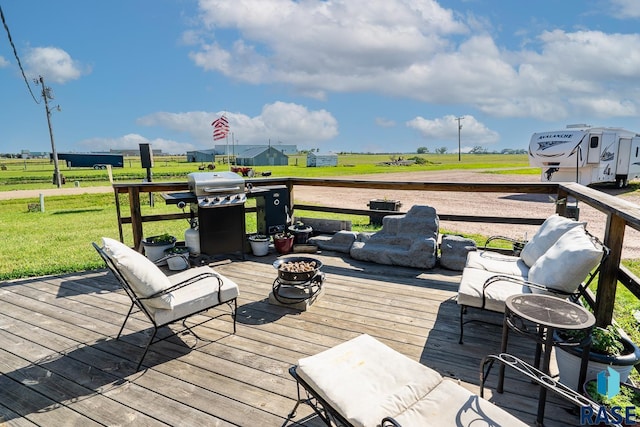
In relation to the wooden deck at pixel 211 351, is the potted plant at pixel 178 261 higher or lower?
higher

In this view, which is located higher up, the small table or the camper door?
the camper door

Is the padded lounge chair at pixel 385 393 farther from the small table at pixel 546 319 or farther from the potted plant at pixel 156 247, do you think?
the potted plant at pixel 156 247

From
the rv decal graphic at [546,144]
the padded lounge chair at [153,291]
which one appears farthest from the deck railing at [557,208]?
the rv decal graphic at [546,144]

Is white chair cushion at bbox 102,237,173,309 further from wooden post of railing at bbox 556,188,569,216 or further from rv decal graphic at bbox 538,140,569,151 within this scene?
rv decal graphic at bbox 538,140,569,151

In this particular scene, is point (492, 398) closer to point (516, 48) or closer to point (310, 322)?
point (310, 322)

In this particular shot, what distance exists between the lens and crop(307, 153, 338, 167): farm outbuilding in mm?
48812

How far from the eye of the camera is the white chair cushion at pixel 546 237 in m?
2.86

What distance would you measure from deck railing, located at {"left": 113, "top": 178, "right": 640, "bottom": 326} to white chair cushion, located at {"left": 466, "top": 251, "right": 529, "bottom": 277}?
0.60 meters

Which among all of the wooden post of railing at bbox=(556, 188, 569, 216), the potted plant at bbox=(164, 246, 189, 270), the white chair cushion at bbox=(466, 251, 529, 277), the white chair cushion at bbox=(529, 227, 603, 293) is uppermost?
the wooden post of railing at bbox=(556, 188, 569, 216)

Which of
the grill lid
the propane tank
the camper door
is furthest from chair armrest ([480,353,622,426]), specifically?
the camper door

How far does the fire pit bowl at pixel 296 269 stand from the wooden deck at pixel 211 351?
0.33 meters

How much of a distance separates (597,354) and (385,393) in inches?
50.2

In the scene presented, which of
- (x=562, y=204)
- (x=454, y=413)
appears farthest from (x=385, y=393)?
(x=562, y=204)

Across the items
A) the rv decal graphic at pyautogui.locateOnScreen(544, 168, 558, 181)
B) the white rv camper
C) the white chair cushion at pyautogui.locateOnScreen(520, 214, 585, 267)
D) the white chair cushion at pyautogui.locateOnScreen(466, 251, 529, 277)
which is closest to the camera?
the white chair cushion at pyautogui.locateOnScreen(520, 214, 585, 267)
